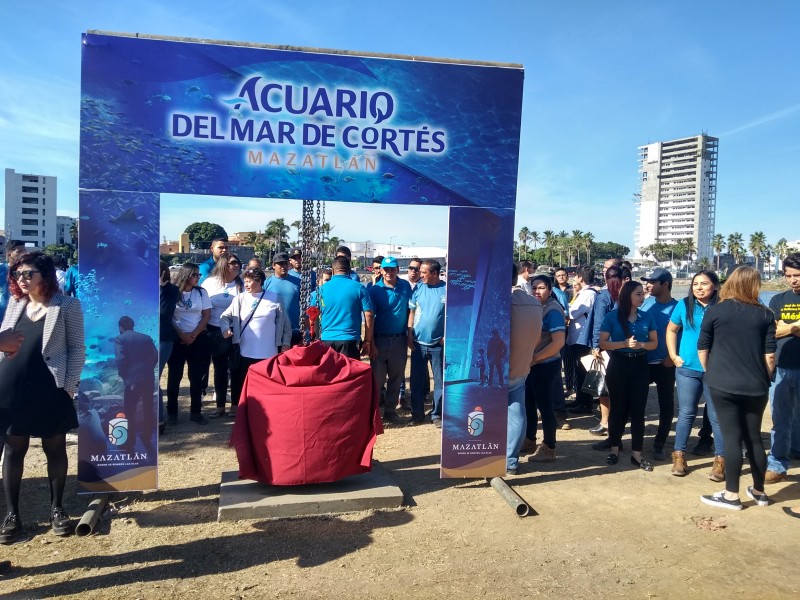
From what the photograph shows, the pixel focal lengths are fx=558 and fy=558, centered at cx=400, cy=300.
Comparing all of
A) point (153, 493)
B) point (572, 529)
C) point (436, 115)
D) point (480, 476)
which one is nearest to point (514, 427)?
point (480, 476)

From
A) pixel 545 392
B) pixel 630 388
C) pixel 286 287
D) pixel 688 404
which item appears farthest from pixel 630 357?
pixel 286 287

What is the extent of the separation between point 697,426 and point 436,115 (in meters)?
5.46

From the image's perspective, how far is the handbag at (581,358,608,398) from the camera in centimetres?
641

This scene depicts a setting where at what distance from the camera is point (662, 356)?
575 centimetres

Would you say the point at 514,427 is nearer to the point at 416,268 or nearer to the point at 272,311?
the point at 272,311

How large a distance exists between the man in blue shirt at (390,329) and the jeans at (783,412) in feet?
12.8

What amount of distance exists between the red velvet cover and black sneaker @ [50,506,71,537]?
3.89 feet

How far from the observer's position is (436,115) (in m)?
4.53

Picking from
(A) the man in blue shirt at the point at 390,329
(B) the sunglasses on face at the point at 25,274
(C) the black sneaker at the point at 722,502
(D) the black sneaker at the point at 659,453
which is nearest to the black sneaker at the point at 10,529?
(B) the sunglasses on face at the point at 25,274

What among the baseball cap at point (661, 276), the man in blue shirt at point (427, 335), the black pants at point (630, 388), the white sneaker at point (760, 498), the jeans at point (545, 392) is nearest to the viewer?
the white sneaker at point (760, 498)

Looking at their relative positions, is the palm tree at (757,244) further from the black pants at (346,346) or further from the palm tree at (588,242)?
the black pants at (346,346)

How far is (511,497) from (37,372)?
11.7 ft

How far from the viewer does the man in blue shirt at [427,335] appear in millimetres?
6824

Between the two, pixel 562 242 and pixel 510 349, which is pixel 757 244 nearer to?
pixel 562 242
